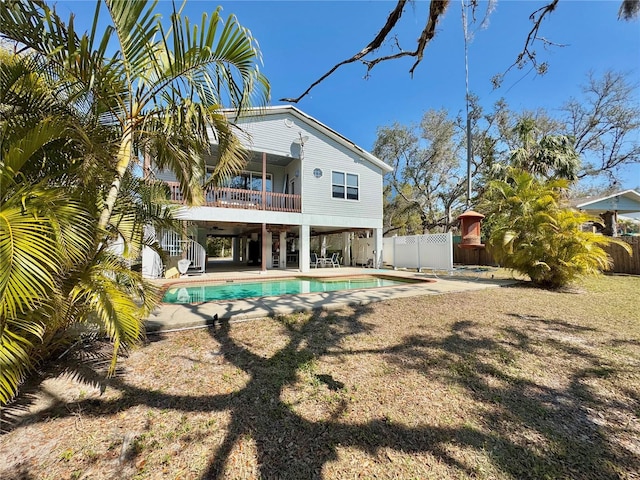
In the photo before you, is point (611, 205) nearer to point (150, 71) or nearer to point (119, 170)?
point (150, 71)

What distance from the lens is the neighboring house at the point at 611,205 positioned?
16.5 m

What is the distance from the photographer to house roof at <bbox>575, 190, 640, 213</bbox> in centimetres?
1670

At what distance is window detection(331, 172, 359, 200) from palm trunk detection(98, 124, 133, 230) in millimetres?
11611

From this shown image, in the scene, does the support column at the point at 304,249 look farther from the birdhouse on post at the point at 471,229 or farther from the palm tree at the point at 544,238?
the palm tree at the point at 544,238

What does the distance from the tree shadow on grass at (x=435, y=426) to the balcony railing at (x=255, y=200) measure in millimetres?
8992

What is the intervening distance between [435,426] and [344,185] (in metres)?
13.1

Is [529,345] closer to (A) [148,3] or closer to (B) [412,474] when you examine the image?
(B) [412,474]

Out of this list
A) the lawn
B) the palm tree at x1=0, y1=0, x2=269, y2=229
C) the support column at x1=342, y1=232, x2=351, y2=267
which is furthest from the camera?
the support column at x1=342, y1=232, x2=351, y2=267

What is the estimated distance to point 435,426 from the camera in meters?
2.25

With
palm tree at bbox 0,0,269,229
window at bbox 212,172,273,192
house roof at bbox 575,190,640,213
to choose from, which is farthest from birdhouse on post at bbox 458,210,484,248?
house roof at bbox 575,190,640,213

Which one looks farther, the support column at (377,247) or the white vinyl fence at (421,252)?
the support column at (377,247)

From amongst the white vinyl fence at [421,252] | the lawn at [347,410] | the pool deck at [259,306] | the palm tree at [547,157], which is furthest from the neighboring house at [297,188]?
the lawn at [347,410]

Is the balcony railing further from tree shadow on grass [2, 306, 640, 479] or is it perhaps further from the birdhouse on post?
tree shadow on grass [2, 306, 640, 479]

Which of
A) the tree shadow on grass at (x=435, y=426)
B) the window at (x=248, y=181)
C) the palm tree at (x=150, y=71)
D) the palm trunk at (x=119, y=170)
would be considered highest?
the window at (x=248, y=181)
